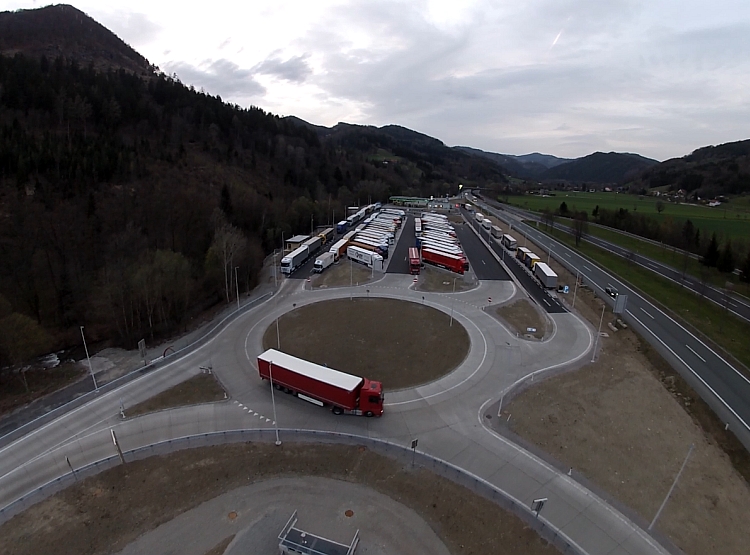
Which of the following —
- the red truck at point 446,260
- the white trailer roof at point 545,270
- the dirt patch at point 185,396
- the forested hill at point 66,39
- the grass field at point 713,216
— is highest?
the forested hill at point 66,39

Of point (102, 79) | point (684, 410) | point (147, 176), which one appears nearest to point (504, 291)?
point (684, 410)

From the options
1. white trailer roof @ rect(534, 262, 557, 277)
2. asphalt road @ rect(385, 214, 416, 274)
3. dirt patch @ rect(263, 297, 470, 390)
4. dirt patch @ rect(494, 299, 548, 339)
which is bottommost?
dirt patch @ rect(263, 297, 470, 390)

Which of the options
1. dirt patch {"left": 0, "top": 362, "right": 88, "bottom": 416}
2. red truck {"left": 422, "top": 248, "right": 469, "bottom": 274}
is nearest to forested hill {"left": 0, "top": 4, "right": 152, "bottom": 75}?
red truck {"left": 422, "top": 248, "right": 469, "bottom": 274}

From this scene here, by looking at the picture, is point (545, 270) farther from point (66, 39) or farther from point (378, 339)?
point (66, 39)

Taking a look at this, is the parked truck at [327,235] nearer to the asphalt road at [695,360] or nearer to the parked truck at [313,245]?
the parked truck at [313,245]

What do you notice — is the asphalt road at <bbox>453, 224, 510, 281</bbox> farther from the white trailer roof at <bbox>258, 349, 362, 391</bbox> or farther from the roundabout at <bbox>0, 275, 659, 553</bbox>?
the white trailer roof at <bbox>258, 349, 362, 391</bbox>

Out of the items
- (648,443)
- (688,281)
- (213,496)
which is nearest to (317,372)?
(213,496)

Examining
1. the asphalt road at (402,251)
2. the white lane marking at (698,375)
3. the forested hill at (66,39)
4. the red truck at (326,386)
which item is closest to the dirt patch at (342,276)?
the asphalt road at (402,251)
